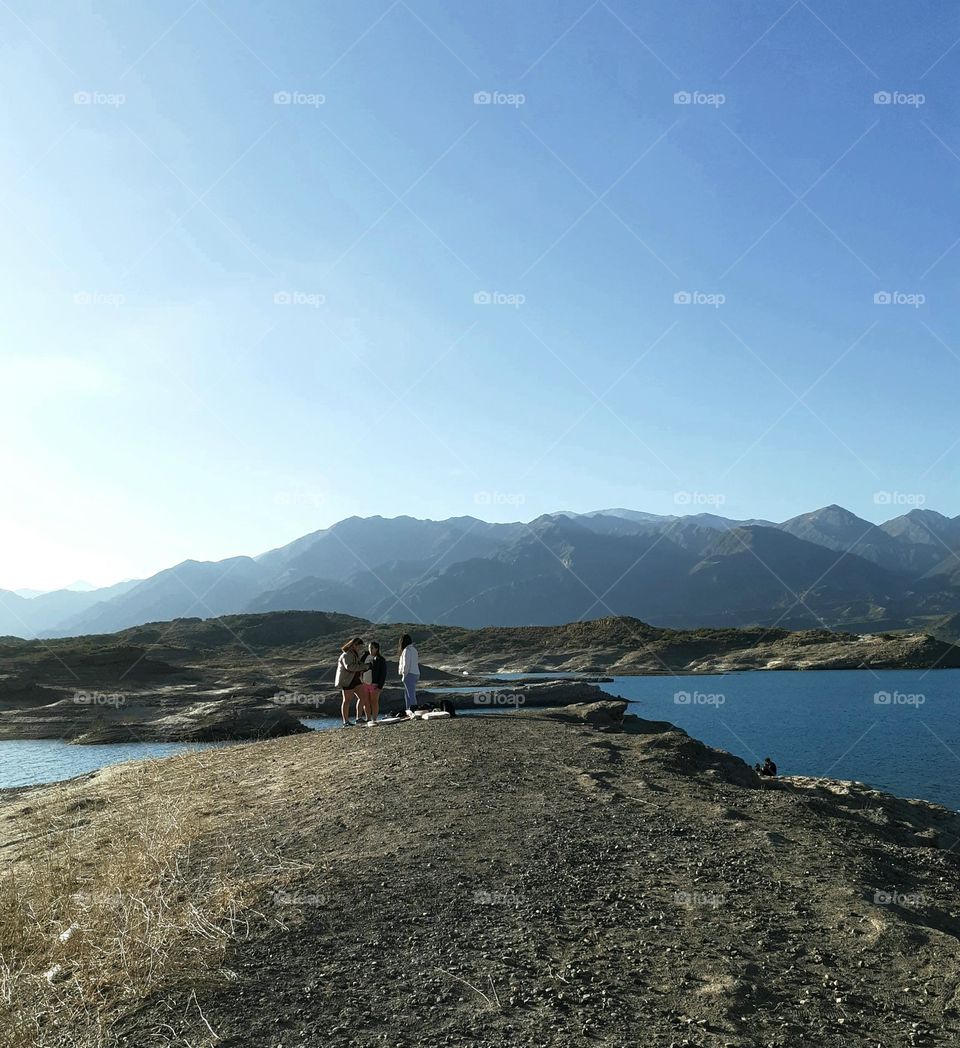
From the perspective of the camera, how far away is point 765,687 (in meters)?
99.1

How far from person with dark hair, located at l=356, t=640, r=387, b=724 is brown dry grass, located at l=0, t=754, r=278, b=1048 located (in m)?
9.44

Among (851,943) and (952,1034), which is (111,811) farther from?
(952,1034)

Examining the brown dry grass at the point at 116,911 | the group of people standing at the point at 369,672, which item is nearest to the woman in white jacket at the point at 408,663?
the group of people standing at the point at 369,672

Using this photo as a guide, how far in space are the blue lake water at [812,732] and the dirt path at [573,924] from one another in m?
21.6

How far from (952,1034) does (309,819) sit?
926cm

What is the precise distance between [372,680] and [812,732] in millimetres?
41166

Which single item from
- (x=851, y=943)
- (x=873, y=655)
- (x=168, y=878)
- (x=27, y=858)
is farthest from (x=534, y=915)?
(x=873, y=655)

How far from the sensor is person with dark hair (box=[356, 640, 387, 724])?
2402cm

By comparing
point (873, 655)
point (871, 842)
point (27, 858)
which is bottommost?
point (873, 655)

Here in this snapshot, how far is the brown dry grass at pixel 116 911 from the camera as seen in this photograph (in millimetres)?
6562

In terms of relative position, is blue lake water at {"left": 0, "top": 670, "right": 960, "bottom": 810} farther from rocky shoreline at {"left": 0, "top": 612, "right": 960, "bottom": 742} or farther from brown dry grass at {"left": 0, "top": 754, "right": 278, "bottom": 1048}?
brown dry grass at {"left": 0, "top": 754, "right": 278, "bottom": 1048}

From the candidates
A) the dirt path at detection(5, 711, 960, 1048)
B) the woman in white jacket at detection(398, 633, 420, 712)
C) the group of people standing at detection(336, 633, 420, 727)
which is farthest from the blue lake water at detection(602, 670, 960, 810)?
the dirt path at detection(5, 711, 960, 1048)

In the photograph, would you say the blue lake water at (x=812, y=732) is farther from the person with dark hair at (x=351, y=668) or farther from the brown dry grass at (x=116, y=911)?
the brown dry grass at (x=116, y=911)

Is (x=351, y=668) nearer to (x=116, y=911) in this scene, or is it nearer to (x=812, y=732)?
(x=116, y=911)
